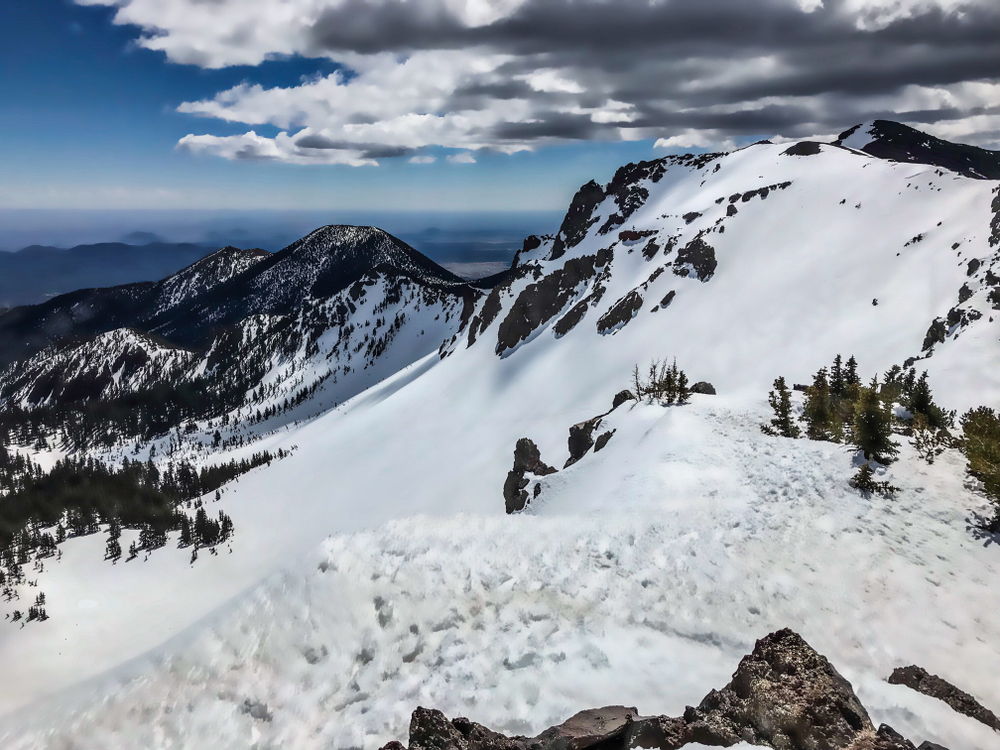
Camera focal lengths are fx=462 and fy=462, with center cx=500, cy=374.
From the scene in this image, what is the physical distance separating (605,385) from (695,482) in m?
62.7

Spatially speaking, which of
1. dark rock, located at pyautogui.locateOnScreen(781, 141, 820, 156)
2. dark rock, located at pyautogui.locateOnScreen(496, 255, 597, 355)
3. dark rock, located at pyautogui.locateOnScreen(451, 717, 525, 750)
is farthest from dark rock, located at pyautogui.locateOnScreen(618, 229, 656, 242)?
dark rock, located at pyautogui.locateOnScreen(451, 717, 525, 750)

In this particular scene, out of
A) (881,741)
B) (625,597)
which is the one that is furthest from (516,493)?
(881,741)

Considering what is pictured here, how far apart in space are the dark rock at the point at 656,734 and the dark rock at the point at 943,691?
523cm

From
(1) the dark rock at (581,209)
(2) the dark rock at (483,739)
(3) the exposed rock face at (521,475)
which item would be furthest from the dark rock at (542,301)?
(2) the dark rock at (483,739)

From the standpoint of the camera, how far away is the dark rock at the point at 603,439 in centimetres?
3396

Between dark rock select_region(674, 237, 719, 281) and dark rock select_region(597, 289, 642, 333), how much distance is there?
914cm

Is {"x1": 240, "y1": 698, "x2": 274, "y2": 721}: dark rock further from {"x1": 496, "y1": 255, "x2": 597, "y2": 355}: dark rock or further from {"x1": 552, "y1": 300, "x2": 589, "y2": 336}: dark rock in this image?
{"x1": 496, "y1": 255, "x2": 597, "y2": 355}: dark rock

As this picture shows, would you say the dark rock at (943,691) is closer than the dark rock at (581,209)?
Yes

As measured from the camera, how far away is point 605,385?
3159 inches

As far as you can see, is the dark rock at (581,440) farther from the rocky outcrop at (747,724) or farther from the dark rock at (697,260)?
the dark rock at (697,260)

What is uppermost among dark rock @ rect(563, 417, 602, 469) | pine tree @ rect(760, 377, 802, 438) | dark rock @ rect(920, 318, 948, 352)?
dark rock @ rect(920, 318, 948, 352)

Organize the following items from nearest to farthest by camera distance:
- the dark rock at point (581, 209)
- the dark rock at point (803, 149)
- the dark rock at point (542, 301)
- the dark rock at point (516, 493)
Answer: the dark rock at point (516, 493)
the dark rock at point (803, 149)
the dark rock at point (542, 301)
the dark rock at point (581, 209)

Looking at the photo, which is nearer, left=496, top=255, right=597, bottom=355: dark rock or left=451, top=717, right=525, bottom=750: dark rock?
left=451, top=717, right=525, bottom=750: dark rock

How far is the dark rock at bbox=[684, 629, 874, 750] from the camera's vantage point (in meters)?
6.98
